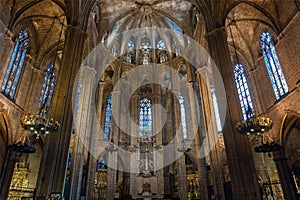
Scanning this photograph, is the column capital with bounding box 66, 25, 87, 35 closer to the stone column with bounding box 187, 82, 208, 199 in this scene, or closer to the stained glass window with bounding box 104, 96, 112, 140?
the stone column with bounding box 187, 82, 208, 199

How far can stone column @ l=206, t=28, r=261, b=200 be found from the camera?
960 centimetres

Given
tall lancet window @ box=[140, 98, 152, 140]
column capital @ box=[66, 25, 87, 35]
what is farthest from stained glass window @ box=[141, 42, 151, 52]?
column capital @ box=[66, 25, 87, 35]

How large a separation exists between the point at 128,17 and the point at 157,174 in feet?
54.7

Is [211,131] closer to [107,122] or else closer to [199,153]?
[199,153]

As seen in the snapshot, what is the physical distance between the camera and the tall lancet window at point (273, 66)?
49.9 ft

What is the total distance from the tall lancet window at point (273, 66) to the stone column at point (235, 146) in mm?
5356

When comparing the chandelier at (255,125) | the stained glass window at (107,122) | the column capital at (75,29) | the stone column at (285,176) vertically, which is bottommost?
the stone column at (285,176)

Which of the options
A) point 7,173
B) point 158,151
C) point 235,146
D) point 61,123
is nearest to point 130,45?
point 158,151

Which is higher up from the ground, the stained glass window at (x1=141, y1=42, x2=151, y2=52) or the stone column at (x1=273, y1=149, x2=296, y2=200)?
the stained glass window at (x1=141, y1=42, x2=151, y2=52)

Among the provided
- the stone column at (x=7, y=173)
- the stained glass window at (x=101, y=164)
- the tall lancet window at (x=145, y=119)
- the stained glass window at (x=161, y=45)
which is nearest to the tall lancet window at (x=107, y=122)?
the stained glass window at (x=101, y=164)

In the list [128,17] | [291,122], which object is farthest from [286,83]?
[128,17]

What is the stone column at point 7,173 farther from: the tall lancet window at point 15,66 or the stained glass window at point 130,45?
the stained glass window at point 130,45

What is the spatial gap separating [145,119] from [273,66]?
46.7 feet

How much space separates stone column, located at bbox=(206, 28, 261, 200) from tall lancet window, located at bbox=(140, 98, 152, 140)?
1256cm
